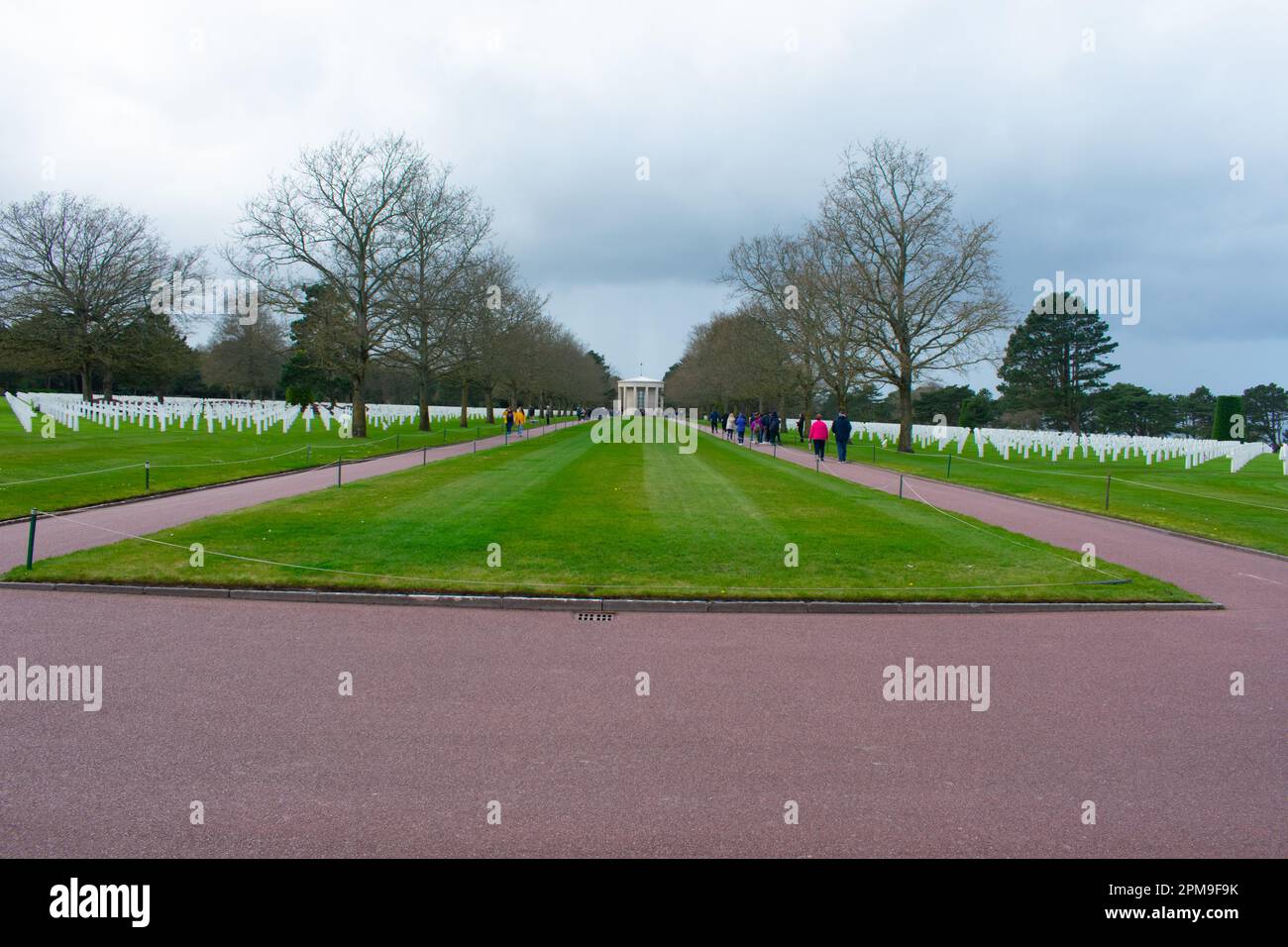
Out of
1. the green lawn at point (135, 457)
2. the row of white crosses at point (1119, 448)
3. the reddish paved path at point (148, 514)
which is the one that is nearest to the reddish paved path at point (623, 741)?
the reddish paved path at point (148, 514)

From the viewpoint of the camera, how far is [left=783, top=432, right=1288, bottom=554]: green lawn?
17.0 m

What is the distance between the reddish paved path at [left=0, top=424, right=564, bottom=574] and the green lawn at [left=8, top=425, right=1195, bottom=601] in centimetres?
78

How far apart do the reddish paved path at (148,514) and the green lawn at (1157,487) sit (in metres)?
19.3

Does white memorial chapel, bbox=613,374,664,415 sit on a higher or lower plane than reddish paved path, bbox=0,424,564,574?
higher

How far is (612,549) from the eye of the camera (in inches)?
499

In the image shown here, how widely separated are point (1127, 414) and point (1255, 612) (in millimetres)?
73072

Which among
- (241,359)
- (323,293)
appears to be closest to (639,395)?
(241,359)

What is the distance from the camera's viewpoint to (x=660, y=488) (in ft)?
71.8

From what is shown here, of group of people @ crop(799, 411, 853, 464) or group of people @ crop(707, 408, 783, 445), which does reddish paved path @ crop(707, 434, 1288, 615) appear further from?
group of people @ crop(707, 408, 783, 445)

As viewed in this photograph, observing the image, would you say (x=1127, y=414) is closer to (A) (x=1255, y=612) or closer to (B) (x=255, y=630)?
(A) (x=1255, y=612)

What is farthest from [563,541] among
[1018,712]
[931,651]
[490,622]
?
[1018,712]

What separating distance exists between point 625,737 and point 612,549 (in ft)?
23.1

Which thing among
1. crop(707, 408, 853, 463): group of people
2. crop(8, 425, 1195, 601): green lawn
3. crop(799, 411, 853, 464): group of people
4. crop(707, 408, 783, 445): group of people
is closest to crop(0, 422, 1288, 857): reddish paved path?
crop(8, 425, 1195, 601): green lawn

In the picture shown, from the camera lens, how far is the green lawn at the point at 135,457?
17516 millimetres
